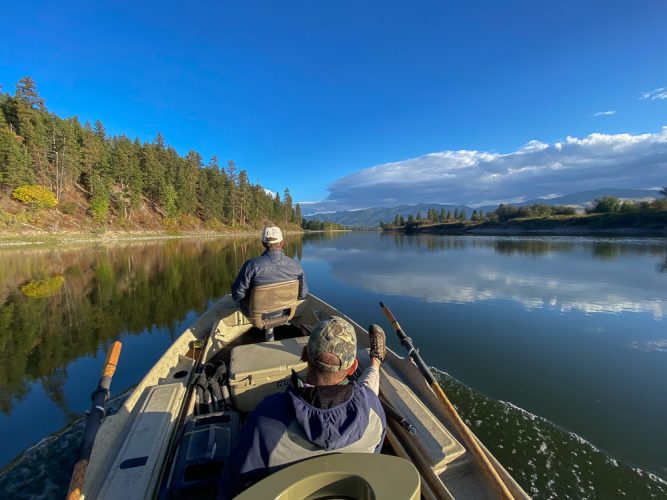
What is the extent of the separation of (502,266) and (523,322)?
14.6 meters

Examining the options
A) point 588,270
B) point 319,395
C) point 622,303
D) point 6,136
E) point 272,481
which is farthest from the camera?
point 6,136

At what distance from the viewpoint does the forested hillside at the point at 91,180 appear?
42.8m

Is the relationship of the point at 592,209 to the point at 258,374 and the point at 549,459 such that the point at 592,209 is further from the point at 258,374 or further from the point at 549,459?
the point at 258,374

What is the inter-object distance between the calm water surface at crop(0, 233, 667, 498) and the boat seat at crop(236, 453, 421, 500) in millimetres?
3228

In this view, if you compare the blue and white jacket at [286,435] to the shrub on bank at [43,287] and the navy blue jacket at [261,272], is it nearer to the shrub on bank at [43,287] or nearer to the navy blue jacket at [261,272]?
the navy blue jacket at [261,272]

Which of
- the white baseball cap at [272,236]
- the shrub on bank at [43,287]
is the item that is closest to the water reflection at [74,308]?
the shrub on bank at [43,287]

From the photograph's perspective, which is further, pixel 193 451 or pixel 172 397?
pixel 172 397

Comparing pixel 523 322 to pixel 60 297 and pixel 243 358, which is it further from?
pixel 60 297

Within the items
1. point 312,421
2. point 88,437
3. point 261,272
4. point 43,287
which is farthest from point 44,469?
point 43,287

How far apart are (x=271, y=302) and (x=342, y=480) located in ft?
14.3

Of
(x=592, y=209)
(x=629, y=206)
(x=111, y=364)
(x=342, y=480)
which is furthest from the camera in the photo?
(x=592, y=209)

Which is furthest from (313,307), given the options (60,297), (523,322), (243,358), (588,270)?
(588,270)

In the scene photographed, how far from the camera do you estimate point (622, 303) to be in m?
12.3

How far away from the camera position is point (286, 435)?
5.71ft
